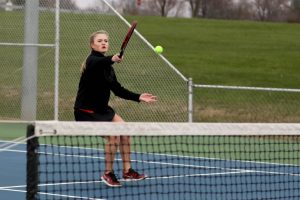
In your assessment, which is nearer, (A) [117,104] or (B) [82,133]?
(B) [82,133]

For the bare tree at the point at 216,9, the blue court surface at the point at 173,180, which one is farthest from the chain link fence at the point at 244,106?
the bare tree at the point at 216,9

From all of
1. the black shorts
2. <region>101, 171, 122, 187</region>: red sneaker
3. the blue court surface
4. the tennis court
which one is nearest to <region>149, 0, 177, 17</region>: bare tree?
the tennis court

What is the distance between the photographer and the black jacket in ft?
33.6

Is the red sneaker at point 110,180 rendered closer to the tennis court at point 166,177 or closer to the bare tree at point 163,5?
the tennis court at point 166,177

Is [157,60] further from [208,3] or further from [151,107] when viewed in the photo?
[208,3]

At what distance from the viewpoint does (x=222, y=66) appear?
29250mm

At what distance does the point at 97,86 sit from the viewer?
10359mm

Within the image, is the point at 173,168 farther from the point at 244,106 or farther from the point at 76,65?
the point at 244,106

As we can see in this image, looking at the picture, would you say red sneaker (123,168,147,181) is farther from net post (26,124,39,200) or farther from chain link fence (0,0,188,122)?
chain link fence (0,0,188,122)

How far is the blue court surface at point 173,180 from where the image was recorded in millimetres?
9875

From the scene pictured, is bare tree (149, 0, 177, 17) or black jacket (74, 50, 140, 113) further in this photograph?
bare tree (149, 0, 177, 17)

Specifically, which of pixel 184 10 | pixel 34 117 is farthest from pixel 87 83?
pixel 184 10

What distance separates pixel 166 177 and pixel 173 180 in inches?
3.6

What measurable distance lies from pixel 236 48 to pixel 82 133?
26.4 metres
